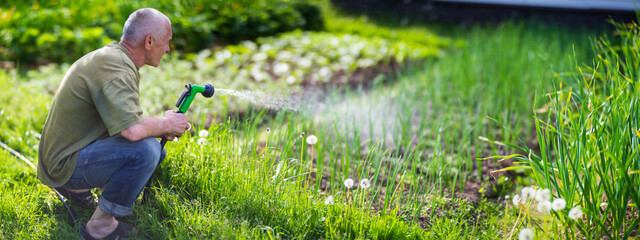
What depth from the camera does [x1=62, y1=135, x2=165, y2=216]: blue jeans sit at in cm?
217

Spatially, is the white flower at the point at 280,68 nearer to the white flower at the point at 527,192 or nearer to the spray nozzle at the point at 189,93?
the spray nozzle at the point at 189,93

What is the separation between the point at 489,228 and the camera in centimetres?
272

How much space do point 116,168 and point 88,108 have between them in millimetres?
274

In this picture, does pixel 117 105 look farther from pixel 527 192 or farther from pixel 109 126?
pixel 527 192

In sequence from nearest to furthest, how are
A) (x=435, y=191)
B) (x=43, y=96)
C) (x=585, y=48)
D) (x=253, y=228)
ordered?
(x=253, y=228)
(x=435, y=191)
(x=43, y=96)
(x=585, y=48)

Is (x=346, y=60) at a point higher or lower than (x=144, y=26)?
lower

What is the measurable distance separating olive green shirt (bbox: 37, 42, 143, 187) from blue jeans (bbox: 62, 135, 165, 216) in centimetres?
5

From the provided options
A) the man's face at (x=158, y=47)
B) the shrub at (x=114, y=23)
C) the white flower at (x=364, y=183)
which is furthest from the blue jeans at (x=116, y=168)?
the shrub at (x=114, y=23)

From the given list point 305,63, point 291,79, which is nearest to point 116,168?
point 291,79

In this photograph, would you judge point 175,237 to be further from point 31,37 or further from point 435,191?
point 31,37

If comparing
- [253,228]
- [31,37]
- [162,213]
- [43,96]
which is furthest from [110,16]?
[253,228]

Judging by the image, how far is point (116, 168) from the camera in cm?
220

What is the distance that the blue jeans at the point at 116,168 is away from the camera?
217 cm

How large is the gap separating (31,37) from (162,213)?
377 cm
